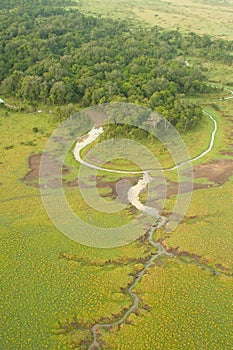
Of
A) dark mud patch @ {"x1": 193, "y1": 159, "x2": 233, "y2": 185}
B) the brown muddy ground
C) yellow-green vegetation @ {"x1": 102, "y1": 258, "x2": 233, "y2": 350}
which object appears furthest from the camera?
dark mud patch @ {"x1": 193, "y1": 159, "x2": 233, "y2": 185}

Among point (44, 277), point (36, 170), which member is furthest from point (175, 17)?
point (44, 277)

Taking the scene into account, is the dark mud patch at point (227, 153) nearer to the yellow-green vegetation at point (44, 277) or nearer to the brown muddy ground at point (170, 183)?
the brown muddy ground at point (170, 183)

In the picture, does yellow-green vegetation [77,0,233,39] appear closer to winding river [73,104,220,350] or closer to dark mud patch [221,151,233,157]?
winding river [73,104,220,350]

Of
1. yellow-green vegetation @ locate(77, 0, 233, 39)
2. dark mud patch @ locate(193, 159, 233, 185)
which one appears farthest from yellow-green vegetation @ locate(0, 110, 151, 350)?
yellow-green vegetation @ locate(77, 0, 233, 39)

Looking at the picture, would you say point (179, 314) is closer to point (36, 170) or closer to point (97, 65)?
point (36, 170)

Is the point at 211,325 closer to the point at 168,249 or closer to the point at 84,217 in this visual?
the point at 168,249

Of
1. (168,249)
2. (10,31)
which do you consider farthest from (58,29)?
(168,249)

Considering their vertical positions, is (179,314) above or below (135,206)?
below
